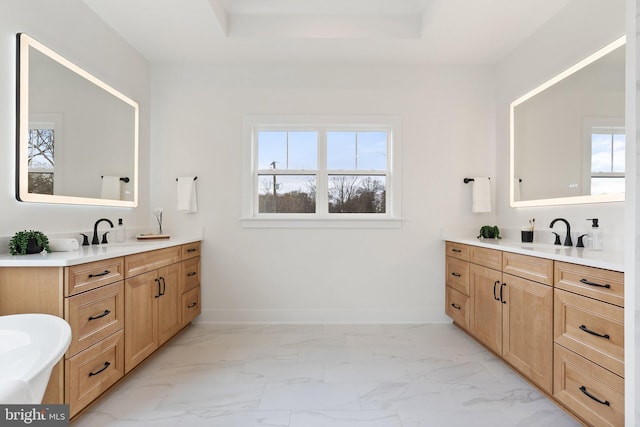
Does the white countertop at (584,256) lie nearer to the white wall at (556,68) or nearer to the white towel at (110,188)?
the white wall at (556,68)

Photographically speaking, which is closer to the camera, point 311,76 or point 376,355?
point 376,355

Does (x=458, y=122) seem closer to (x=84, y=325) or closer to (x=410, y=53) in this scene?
(x=410, y=53)

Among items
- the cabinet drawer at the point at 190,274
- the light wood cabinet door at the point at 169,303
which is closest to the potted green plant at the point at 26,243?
the light wood cabinet door at the point at 169,303

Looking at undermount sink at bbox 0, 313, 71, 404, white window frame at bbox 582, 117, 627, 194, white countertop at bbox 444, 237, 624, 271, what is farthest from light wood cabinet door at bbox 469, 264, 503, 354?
undermount sink at bbox 0, 313, 71, 404

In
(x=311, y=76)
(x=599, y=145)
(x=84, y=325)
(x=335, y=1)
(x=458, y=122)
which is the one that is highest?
(x=335, y=1)

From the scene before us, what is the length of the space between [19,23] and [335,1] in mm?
2257

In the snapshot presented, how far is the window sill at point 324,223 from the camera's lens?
3725 mm

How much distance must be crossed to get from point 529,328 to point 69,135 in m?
3.32

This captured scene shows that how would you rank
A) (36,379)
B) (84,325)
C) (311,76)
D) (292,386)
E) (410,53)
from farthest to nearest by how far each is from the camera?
(311,76) < (410,53) < (292,386) < (84,325) < (36,379)

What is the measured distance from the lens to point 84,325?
1925 millimetres

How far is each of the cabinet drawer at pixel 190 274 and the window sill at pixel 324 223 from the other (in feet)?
1.94

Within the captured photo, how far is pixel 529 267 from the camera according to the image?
7.59 feet

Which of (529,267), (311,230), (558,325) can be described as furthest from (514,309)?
(311,230)

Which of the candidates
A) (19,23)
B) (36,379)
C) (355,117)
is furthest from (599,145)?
(19,23)
